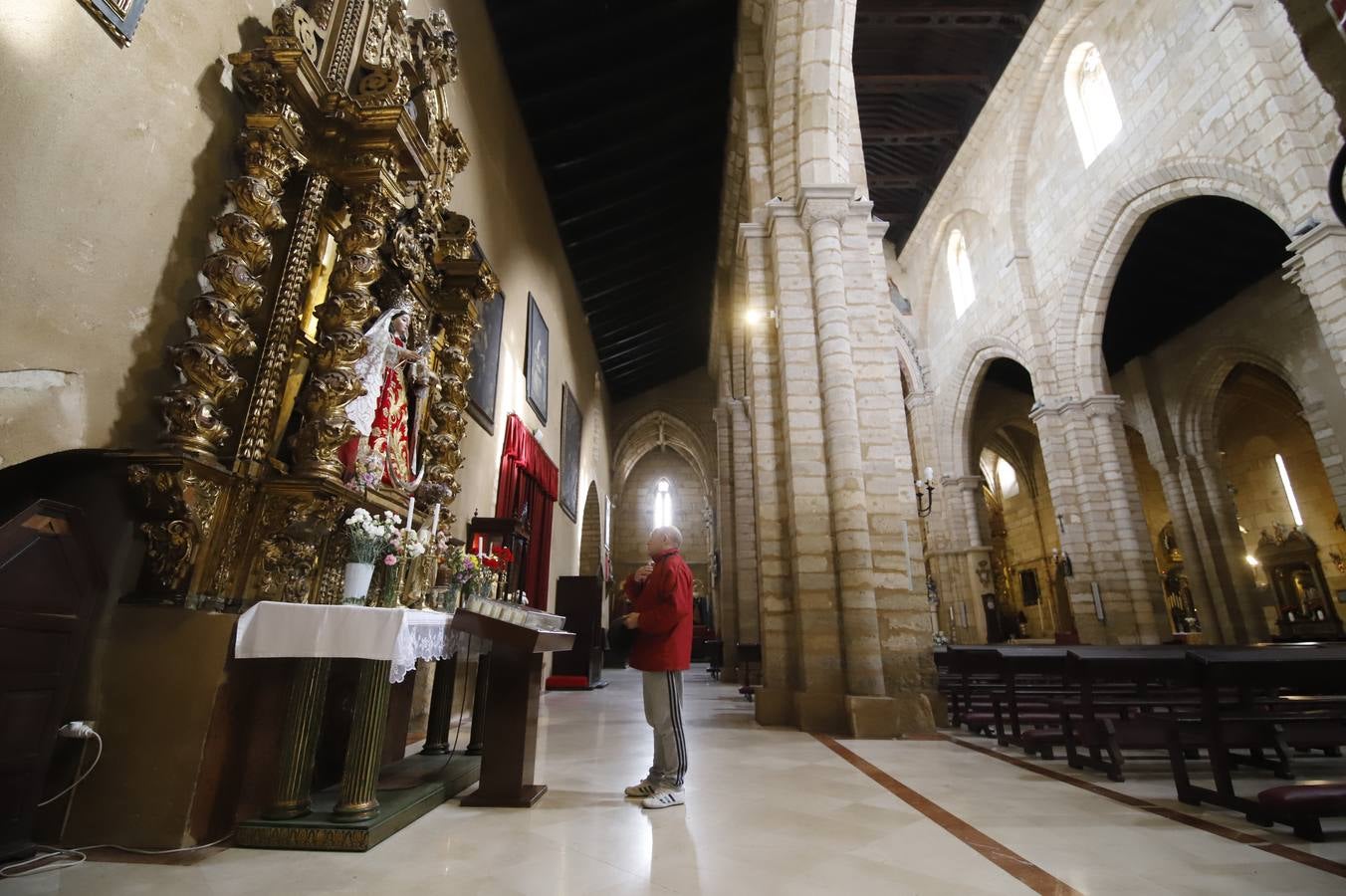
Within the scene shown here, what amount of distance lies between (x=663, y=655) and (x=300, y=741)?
5.09 feet

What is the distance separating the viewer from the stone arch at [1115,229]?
7969 mm

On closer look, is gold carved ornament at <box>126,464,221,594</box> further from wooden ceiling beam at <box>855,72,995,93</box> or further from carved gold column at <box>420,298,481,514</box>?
wooden ceiling beam at <box>855,72,995,93</box>

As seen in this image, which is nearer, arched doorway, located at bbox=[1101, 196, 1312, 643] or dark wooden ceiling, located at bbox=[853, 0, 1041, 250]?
arched doorway, located at bbox=[1101, 196, 1312, 643]

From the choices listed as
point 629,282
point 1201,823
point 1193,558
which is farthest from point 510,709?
point 1193,558

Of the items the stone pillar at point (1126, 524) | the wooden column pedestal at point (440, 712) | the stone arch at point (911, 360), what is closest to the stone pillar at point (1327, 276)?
the stone pillar at point (1126, 524)

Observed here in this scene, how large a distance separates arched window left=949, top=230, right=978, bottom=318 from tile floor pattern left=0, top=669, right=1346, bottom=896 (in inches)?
543

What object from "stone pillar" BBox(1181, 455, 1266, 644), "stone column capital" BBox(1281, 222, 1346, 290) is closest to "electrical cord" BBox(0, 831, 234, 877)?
"stone column capital" BBox(1281, 222, 1346, 290)

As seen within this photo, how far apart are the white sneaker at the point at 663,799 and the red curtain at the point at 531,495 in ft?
12.0

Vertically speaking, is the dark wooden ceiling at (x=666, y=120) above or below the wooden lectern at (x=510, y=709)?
above

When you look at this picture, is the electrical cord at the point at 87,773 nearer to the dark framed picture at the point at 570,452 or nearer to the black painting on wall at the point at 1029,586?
the dark framed picture at the point at 570,452

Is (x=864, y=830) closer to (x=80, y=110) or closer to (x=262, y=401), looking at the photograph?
(x=262, y=401)

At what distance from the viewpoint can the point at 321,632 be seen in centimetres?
219

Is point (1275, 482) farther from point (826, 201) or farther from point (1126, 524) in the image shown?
point (826, 201)

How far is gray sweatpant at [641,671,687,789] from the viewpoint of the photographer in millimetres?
2885
